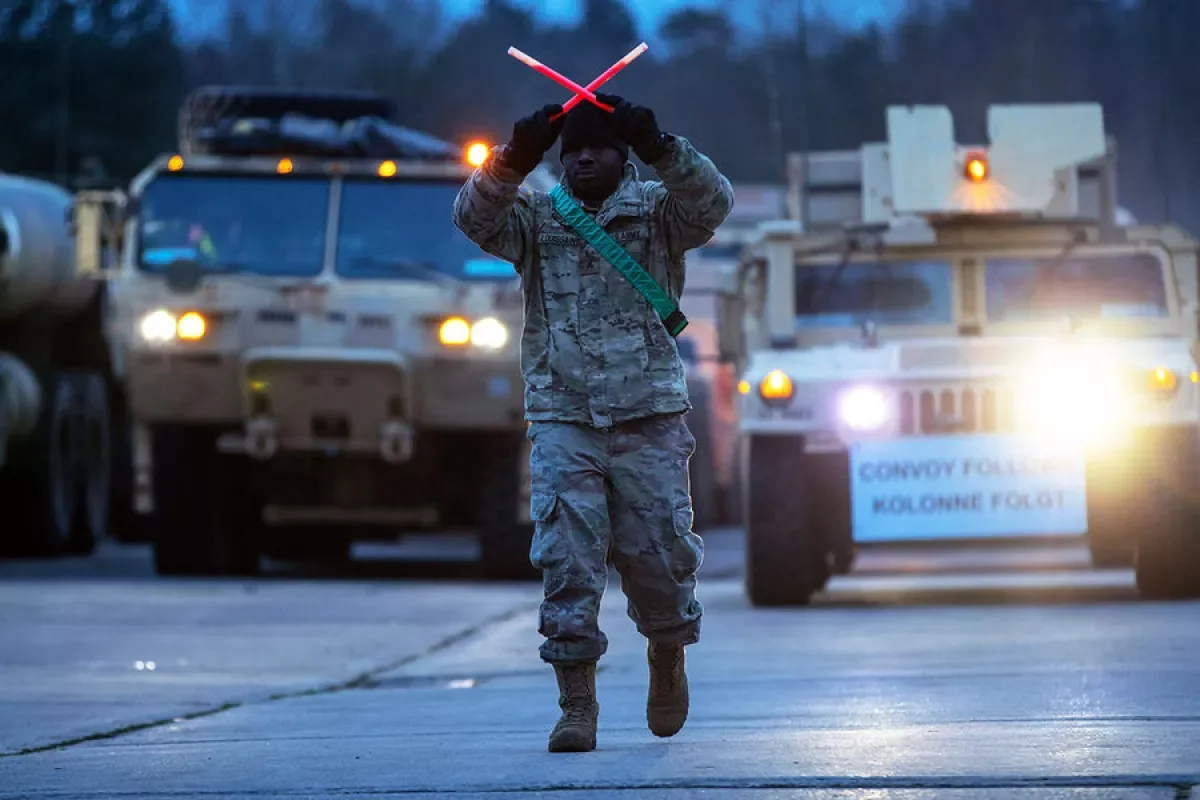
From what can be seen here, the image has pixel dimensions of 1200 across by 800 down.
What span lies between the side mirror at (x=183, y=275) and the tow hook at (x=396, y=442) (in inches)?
54.1

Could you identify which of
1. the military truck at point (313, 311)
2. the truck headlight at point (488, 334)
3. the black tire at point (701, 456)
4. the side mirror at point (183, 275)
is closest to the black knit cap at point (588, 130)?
the military truck at point (313, 311)

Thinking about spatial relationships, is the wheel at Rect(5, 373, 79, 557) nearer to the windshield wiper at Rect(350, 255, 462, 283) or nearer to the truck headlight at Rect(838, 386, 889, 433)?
the windshield wiper at Rect(350, 255, 462, 283)

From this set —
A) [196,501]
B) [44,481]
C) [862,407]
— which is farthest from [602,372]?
[44,481]

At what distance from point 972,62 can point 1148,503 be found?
41.0 feet

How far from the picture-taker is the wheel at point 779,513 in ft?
37.3

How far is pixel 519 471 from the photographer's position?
15.0m

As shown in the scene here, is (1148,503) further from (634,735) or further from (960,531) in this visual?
(634,735)

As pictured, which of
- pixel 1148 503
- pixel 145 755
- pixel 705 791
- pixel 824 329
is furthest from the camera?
pixel 824 329

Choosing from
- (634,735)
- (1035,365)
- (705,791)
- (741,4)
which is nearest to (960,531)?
(1035,365)

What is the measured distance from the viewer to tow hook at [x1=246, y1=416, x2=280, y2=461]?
14461mm

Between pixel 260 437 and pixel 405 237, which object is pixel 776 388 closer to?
pixel 405 237

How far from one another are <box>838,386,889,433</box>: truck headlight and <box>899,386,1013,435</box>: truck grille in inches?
3.9

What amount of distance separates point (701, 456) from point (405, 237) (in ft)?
25.9

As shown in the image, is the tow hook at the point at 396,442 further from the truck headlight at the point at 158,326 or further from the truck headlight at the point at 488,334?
the truck headlight at the point at 158,326
